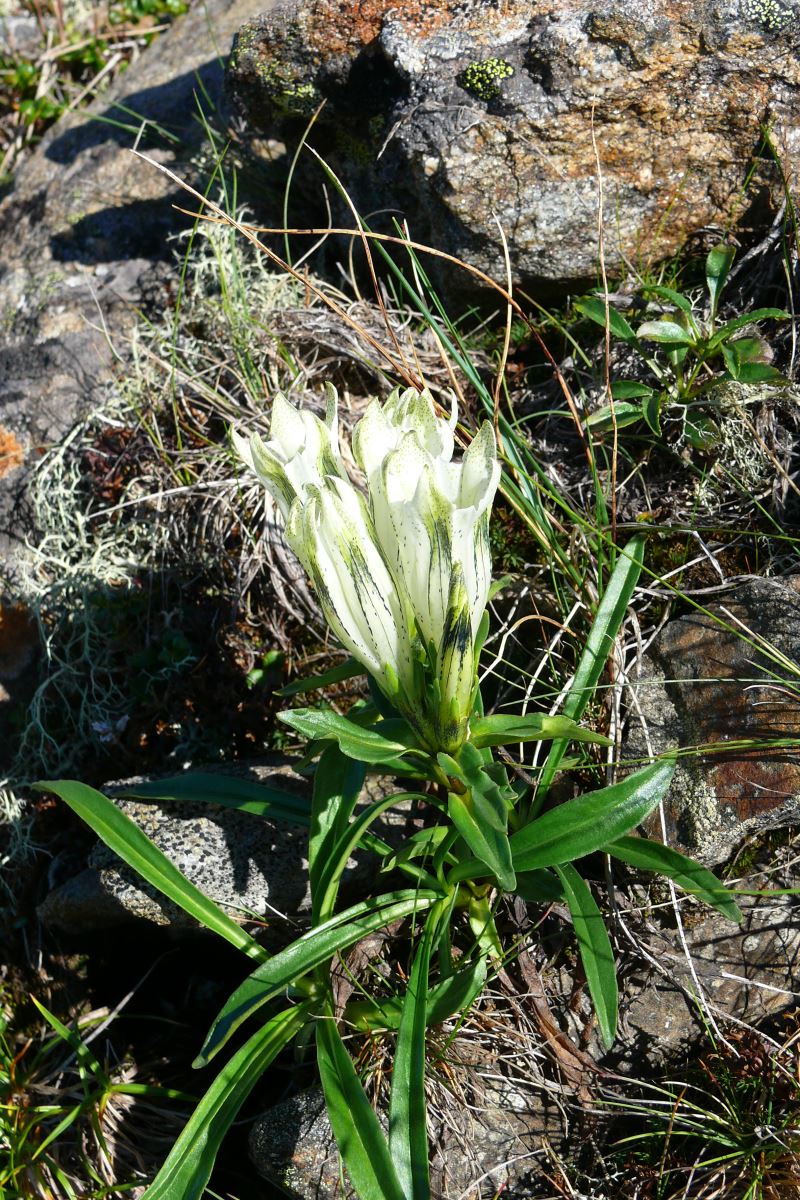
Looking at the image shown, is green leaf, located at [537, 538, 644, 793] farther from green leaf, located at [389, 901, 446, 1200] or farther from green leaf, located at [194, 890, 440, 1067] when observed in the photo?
green leaf, located at [389, 901, 446, 1200]

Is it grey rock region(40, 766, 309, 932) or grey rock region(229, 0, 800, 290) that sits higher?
grey rock region(229, 0, 800, 290)

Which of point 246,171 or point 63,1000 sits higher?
point 246,171

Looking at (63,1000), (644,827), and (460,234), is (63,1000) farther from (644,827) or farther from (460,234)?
(460,234)

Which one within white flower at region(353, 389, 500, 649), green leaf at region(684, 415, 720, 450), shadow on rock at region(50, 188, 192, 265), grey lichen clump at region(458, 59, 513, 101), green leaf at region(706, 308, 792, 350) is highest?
grey lichen clump at region(458, 59, 513, 101)

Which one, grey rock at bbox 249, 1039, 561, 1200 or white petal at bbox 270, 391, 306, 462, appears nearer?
white petal at bbox 270, 391, 306, 462

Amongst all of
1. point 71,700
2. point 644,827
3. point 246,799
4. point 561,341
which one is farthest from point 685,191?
point 71,700

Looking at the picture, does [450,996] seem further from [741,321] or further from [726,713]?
[741,321]

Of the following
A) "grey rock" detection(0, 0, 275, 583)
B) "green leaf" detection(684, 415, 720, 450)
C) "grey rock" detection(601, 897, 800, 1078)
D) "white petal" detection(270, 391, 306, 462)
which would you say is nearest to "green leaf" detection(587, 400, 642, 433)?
"green leaf" detection(684, 415, 720, 450)
